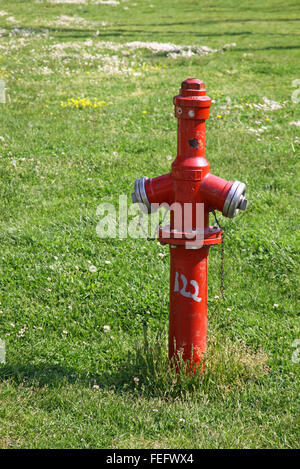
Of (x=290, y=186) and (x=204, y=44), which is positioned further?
(x=204, y=44)

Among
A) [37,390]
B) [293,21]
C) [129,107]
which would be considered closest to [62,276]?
[37,390]

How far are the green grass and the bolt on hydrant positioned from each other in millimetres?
381

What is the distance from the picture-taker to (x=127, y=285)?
5.08m

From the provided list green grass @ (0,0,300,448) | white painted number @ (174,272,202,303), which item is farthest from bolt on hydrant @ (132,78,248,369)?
green grass @ (0,0,300,448)

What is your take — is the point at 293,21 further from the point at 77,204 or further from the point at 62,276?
the point at 62,276

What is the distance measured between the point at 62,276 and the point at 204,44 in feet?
49.6

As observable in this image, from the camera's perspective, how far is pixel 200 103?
3328 millimetres

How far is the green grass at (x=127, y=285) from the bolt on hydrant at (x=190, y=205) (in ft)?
1.25

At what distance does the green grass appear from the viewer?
3.51 meters

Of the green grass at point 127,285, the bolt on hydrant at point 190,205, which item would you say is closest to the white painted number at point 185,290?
the bolt on hydrant at point 190,205

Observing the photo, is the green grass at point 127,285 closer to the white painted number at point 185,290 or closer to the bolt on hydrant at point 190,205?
the bolt on hydrant at point 190,205

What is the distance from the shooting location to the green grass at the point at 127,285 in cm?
351

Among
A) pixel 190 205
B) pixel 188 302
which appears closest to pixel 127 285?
pixel 188 302

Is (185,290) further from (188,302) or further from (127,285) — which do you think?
(127,285)
